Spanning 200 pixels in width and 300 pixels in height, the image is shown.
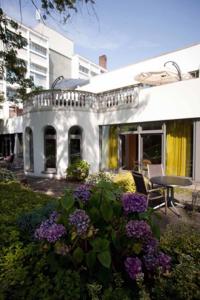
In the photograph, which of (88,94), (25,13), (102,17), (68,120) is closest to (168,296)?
(102,17)

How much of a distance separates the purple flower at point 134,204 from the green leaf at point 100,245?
0.36m

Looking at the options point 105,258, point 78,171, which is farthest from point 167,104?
point 105,258

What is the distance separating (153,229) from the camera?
221 centimetres

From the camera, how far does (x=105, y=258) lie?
1797mm

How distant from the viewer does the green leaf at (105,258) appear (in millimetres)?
1758

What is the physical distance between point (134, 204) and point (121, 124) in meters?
9.78

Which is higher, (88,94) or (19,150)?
(88,94)

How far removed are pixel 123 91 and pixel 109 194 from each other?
388 inches

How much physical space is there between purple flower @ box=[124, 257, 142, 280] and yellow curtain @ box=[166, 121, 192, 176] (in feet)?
26.1

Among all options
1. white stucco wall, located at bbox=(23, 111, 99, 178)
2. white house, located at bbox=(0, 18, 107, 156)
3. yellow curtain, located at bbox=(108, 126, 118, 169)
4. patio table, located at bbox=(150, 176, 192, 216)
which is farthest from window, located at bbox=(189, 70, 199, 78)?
white house, located at bbox=(0, 18, 107, 156)

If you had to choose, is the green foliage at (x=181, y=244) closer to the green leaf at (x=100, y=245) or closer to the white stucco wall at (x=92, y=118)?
the green leaf at (x=100, y=245)

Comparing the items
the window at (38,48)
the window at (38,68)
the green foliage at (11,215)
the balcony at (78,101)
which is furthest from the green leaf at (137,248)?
the window at (38,48)

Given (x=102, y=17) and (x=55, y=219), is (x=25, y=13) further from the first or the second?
(x=55, y=219)

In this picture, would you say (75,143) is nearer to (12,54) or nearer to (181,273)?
(12,54)
